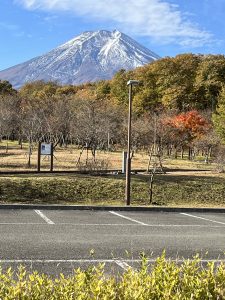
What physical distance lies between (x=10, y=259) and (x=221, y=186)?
59.4 feet

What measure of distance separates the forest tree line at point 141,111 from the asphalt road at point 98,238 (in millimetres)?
20946

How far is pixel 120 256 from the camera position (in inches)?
258

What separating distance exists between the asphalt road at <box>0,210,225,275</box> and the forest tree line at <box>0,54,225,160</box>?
2095 cm

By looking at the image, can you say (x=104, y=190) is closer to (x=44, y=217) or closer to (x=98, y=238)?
(x=44, y=217)

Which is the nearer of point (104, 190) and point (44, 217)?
point (44, 217)

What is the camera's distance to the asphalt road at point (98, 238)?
6168mm

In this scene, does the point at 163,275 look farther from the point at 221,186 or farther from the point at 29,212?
the point at 221,186

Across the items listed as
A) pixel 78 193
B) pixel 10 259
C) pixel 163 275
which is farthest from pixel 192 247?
pixel 78 193

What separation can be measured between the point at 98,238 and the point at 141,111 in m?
60.6

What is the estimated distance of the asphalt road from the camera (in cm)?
617

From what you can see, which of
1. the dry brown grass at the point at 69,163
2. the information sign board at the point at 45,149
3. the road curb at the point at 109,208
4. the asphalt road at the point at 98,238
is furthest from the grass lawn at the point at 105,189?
the asphalt road at the point at 98,238

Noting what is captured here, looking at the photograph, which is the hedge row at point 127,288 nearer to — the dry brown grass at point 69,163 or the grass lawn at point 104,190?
the grass lawn at point 104,190

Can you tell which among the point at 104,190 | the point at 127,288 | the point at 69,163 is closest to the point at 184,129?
the point at 69,163

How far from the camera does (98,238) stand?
8.02m
